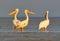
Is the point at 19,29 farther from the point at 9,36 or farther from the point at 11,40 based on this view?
the point at 11,40

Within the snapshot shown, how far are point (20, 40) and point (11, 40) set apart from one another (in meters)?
0.27

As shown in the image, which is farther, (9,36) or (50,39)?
(9,36)

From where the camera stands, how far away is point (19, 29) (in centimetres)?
1144

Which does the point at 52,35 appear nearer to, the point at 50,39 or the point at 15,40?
the point at 50,39

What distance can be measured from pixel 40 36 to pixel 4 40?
1472 millimetres

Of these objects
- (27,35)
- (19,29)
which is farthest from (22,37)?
(19,29)

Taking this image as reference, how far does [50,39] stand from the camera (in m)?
9.57

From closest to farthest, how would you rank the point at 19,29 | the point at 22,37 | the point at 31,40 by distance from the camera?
1. the point at 31,40
2. the point at 22,37
3. the point at 19,29

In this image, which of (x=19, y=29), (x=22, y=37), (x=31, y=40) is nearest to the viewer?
(x=31, y=40)

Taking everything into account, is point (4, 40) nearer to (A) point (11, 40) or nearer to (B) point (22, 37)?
(A) point (11, 40)

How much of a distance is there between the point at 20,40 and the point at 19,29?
2.04 metres

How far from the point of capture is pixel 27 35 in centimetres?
1056

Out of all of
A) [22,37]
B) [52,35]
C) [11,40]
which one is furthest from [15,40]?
[52,35]

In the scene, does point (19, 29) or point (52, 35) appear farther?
point (19, 29)
